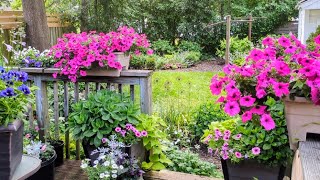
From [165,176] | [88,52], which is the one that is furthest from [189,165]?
[88,52]

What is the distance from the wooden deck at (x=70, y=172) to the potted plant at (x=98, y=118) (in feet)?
0.82

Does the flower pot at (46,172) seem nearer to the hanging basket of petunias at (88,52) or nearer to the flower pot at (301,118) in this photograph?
the hanging basket of petunias at (88,52)

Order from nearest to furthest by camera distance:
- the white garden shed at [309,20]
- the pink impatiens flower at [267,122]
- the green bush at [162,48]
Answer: the pink impatiens flower at [267,122], the white garden shed at [309,20], the green bush at [162,48]

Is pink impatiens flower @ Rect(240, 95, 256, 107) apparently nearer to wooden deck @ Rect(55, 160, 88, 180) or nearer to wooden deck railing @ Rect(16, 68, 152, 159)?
wooden deck railing @ Rect(16, 68, 152, 159)

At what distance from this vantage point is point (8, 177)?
1.47 metres

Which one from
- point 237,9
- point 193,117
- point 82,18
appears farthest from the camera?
point 237,9

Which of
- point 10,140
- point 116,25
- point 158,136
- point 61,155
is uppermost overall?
point 116,25

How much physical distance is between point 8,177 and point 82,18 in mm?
9264

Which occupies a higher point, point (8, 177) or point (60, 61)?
point (60, 61)

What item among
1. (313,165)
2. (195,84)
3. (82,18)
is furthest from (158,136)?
(82,18)

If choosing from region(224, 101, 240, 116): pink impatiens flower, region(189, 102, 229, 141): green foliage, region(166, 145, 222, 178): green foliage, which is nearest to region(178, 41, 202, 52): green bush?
region(189, 102, 229, 141): green foliage

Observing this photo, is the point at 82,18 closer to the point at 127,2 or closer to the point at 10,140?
the point at 127,2

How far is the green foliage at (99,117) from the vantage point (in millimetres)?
2270

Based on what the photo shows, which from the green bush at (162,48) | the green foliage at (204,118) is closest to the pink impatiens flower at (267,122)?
the green foliage at (204,118)
